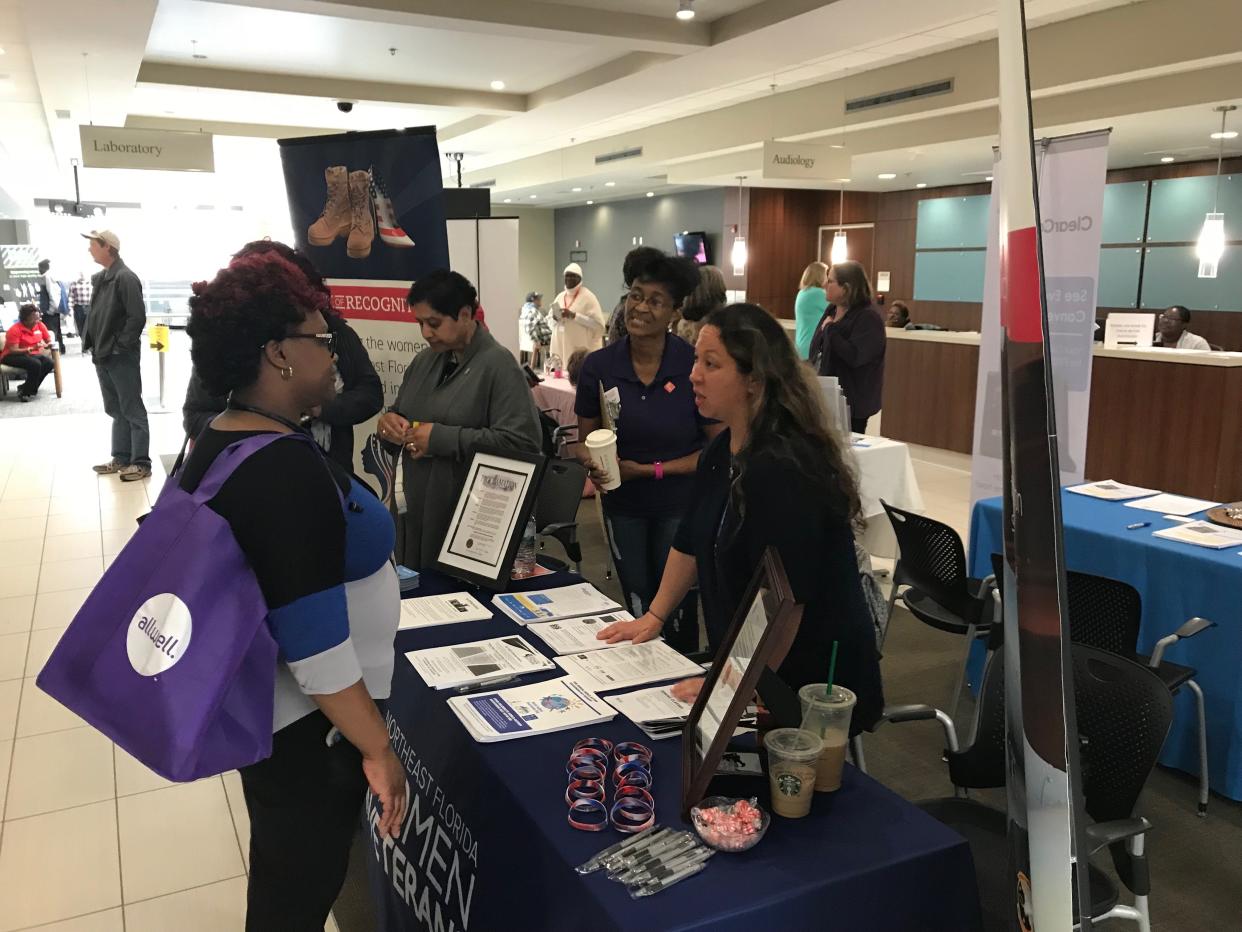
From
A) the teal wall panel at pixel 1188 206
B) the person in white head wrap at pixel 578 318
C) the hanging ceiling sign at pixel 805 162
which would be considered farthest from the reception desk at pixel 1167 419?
the teal wall panel at pixel 1188 206

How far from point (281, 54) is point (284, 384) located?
7072mm

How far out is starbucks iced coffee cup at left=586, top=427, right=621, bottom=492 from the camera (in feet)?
7.98

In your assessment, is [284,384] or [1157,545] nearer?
[284,384]

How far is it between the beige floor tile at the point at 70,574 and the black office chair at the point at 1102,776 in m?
4.27

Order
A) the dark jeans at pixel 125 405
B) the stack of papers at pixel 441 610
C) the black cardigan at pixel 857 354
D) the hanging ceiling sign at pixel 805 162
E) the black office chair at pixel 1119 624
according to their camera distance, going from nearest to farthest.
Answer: the stack of papers at pixel 441 610
the black office chair at pixel 1119 624
the black cardigan at pixel 857 354
the dark jeans at pixel 125 405
the hanging ceiling sign at pixel 805 162

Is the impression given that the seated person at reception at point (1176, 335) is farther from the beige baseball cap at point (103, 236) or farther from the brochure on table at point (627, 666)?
the beige baseball cap at point (103, 236)

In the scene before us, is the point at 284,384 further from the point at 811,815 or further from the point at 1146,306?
the point at 1146,306

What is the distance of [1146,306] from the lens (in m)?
10.7

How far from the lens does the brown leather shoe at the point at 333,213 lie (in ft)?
12.3

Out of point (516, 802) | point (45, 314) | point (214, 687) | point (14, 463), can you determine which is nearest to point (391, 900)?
point (516, 802)

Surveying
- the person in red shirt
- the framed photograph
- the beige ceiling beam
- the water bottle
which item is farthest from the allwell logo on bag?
the person in red shirt

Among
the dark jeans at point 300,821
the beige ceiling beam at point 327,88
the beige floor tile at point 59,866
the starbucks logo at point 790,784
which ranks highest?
the beige ceiling beam at point 327,88

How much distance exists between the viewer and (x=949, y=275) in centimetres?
1334

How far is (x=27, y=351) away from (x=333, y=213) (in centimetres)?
968
